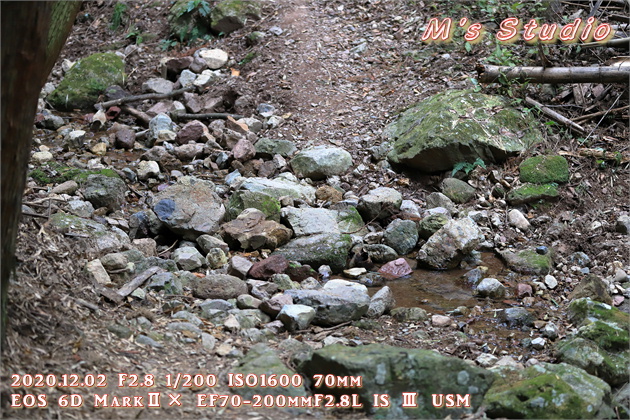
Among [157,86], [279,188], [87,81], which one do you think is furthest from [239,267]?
[87,81]

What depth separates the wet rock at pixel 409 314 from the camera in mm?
4168

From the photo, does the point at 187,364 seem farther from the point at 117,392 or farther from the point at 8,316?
the point at 8,316

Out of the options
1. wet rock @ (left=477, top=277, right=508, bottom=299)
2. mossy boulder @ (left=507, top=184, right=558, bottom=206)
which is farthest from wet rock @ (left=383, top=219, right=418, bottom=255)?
mossy boulder @ (left=507, top=184, right=558, bottom=206)

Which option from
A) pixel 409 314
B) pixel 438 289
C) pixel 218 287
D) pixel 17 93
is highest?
pixel 17 93

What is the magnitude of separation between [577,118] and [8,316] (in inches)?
224

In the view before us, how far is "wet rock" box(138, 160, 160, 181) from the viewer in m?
6.10

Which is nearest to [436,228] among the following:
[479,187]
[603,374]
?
[479,187]

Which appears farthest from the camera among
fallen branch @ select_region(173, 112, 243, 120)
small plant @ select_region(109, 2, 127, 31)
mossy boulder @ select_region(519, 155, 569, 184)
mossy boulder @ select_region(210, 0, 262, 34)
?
small plant @ select_region(109, 2, 127, 31)

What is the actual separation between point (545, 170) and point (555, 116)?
0.86 m

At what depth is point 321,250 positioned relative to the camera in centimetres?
498

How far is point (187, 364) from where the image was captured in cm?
304

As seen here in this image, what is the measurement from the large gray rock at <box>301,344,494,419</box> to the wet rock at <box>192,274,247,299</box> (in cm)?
116

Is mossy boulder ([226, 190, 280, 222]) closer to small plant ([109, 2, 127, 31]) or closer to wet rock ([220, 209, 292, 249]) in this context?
wet rock ([220, 209, 292, 249])

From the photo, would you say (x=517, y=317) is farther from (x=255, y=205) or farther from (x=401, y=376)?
(x=255, y=205)
